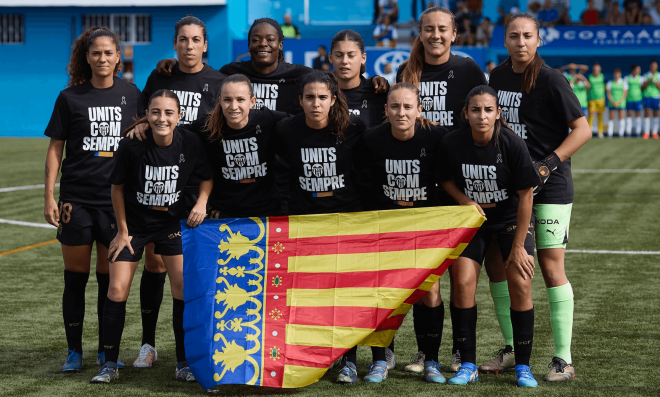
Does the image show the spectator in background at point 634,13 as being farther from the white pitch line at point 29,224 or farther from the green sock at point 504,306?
the green sock at point 504,306

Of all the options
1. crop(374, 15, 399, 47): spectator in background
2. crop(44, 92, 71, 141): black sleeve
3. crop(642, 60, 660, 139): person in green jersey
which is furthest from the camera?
crop(374, 15, 399, 47): spectator in background

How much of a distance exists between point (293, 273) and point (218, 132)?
0.92m

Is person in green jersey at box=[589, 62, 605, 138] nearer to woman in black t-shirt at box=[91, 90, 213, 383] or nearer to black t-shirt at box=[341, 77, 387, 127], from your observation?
black t-shirt at box=[341, 77, 387, 127]

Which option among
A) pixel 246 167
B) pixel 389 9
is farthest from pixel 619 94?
pixel 246 167

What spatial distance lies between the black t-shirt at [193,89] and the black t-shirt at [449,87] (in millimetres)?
1198

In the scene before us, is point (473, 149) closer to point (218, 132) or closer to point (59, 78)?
point (218, 132)

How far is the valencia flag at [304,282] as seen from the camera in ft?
14.5

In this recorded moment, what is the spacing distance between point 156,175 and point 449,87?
6.07 feet

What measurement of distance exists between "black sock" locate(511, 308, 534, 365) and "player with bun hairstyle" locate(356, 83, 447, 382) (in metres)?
0.46

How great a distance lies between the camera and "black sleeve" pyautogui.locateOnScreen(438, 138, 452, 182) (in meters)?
4.52

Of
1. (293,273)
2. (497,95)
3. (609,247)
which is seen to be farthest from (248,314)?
(609,247)

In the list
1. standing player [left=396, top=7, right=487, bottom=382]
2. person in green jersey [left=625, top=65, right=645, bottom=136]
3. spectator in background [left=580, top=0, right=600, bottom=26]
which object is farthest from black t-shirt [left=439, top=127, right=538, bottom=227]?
spectator in background [left=580, top=0, right=600, bottom=26]

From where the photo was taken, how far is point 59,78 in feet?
95.6

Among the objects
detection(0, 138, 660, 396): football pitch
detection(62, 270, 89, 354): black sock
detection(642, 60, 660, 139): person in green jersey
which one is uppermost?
detection(642, 60, 660, 139): person in green jersey
